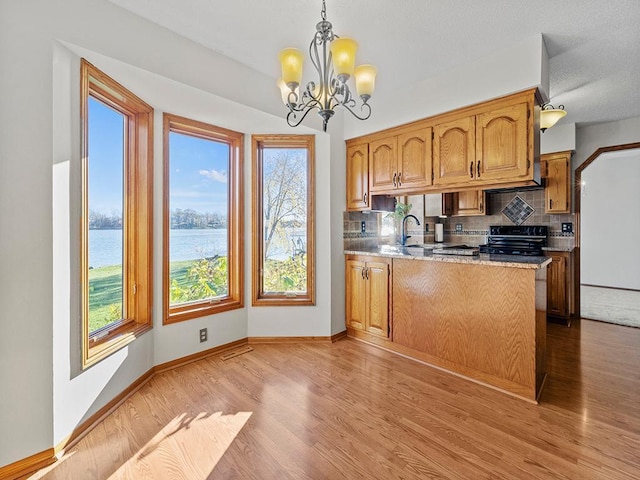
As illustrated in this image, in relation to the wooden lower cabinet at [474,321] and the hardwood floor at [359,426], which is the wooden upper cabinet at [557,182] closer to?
the hardwood floor at [359,426]

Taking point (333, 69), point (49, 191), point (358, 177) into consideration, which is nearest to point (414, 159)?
point (358, 177)

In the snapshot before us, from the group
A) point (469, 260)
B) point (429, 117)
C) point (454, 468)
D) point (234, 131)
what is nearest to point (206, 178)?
point (234, 131)

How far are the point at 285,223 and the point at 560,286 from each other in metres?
3.69

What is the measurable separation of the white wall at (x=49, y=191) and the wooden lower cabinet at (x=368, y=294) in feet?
7.01

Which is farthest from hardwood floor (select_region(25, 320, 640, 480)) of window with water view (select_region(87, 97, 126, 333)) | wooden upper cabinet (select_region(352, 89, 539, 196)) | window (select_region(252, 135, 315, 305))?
wooden upper cabinet (select_region(352, 89, 539, 196))

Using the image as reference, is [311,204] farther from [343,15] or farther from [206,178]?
[343,15]

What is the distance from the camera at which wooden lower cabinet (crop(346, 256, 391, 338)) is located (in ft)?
10.1

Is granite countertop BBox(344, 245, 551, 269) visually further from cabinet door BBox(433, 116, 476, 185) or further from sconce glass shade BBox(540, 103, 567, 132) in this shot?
sconce glass shade BBox(540, 103, 567, 132)

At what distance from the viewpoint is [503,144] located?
2.38 metres

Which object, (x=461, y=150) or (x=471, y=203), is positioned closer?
(x=461, y=150)

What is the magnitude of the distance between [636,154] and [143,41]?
26.2 feet

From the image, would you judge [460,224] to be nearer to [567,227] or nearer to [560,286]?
[567,227]

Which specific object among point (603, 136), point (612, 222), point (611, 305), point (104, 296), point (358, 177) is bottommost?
point (611, 305)

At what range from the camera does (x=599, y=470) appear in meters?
1.52
